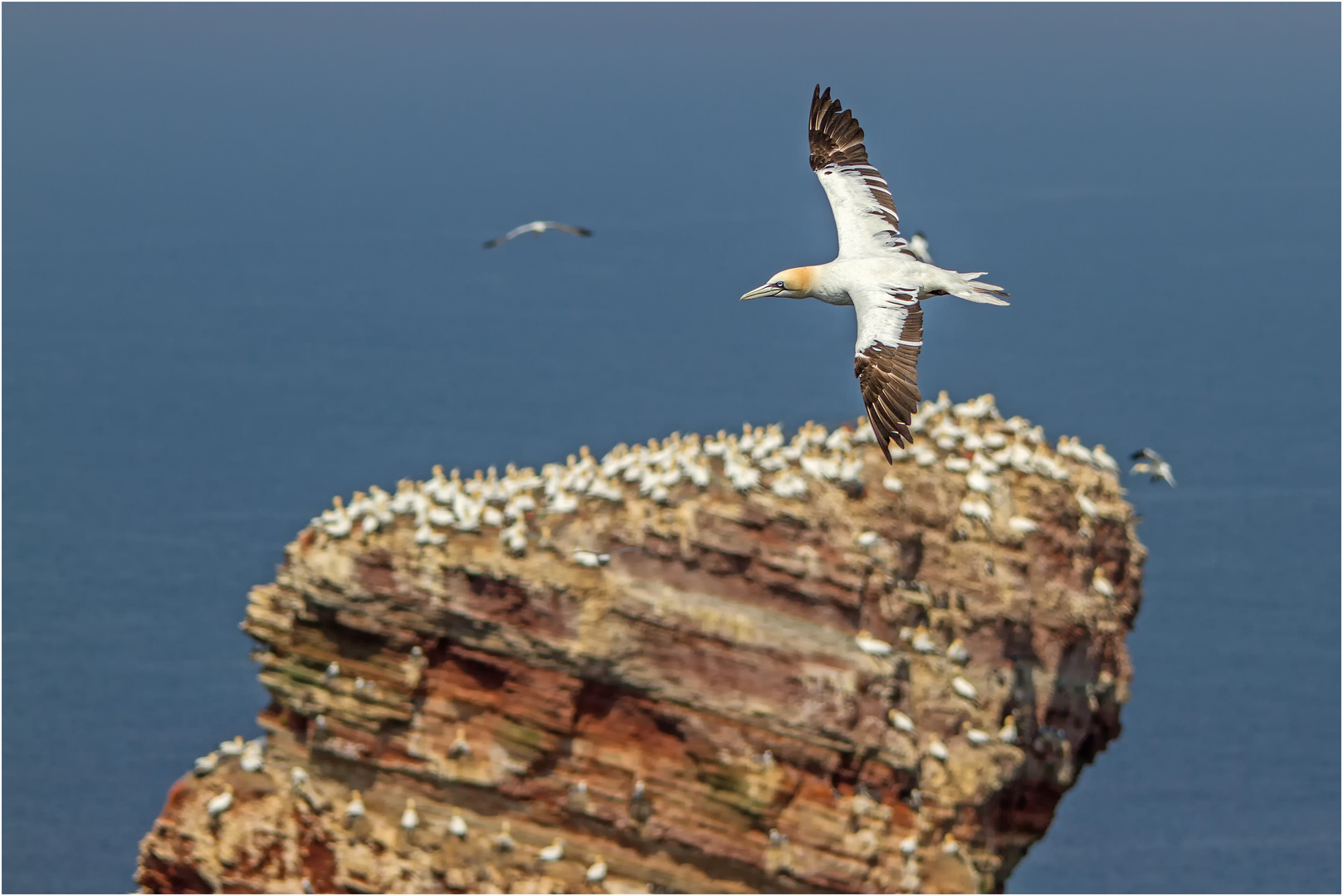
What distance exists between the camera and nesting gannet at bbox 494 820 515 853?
165 ft

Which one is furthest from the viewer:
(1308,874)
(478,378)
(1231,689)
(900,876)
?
(478,378)

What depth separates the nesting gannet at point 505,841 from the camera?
50344 millimetres

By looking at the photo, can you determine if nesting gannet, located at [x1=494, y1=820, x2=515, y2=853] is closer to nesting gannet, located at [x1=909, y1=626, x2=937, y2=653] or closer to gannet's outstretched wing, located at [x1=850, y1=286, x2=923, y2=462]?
→ nesting gannet, located at [x1=909, y1=626, x2=937, y2=653]

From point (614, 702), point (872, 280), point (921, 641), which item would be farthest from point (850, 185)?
point (921, 641)

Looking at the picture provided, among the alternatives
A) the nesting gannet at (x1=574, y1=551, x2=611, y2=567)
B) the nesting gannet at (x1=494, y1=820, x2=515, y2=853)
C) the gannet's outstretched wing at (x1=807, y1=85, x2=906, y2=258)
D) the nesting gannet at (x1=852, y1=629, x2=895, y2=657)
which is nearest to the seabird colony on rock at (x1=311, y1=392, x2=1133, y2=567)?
the nesting gannet at (x1=574, y1=551, x2=611, y2=567)

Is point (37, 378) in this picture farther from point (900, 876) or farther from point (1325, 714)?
point (900, 876)

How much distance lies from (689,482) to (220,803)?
425 inches

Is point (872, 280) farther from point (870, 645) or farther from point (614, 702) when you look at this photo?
point (614, 702)

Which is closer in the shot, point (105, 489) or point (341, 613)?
point (341, 613)

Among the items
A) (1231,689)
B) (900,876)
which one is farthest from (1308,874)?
(900,876)

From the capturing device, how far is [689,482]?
52188 mm

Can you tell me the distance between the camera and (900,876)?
5044 cm

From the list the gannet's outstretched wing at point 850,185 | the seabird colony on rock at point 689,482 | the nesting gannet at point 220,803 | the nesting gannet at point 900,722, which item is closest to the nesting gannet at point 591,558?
the seabird colony on rock at point 689,482

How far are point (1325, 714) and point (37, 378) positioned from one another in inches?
3968
